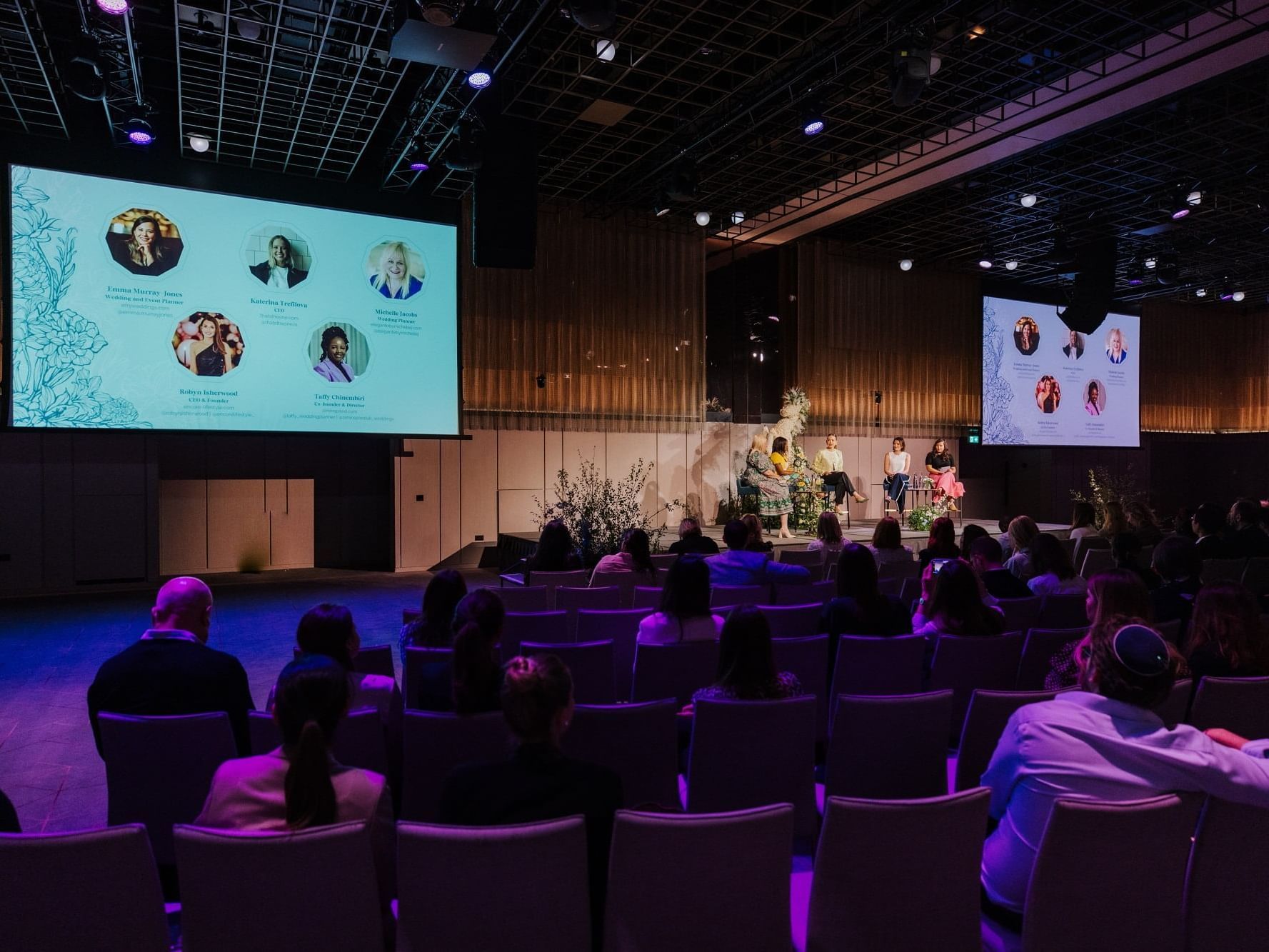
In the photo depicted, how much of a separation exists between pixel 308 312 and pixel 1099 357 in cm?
1559

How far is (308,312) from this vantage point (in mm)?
9516

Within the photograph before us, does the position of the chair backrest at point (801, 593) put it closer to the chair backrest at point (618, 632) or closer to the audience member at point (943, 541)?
the audience member at point (943, 541)

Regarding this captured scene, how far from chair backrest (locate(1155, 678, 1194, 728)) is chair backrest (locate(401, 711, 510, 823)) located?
6.96 ft

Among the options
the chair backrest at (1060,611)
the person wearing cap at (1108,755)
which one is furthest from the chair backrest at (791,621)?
the person wearing cap at (1108,755)

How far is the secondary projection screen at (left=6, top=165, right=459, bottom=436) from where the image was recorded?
832 centimetres

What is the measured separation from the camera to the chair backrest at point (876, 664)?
341 cm

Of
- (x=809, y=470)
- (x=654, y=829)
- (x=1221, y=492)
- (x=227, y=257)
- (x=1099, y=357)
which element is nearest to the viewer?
(x=654, y=829)

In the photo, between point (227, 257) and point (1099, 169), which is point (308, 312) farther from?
point (1099, 169)

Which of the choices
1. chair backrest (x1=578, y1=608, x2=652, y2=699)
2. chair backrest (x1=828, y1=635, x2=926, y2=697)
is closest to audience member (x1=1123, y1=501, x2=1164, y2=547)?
chair backrest (x1=828, y1=635, x2=926, y2=697)

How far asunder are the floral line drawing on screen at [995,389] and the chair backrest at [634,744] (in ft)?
47.6

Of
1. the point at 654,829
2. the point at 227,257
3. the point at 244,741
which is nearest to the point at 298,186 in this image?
the point at 227,257

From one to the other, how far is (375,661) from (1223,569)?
20.2 ft

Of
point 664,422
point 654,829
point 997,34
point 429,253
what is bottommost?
point 654,829

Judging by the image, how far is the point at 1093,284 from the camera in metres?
12.8
